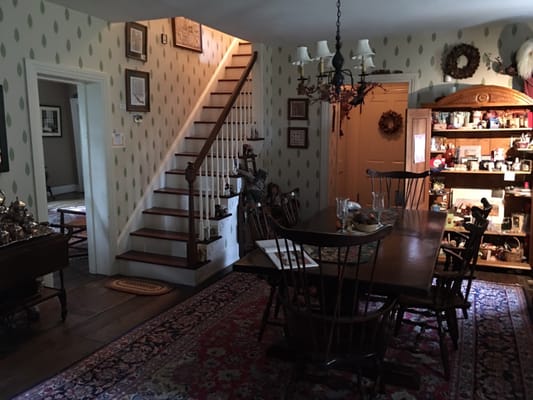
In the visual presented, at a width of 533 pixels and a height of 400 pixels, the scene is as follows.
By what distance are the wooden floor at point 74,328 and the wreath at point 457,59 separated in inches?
84.4

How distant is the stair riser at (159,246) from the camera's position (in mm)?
4676

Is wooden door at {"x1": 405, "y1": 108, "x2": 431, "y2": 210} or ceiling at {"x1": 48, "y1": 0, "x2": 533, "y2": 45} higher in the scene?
ceiling at {"x1": 48, "y1": 0, "x2": 533, "y2": 45}

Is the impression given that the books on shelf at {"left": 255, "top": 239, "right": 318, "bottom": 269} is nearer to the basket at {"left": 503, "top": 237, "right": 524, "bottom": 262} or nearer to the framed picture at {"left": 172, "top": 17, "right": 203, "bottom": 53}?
the basket at {"left": 503, "top": 237, "right": 524, "bottom": 262}

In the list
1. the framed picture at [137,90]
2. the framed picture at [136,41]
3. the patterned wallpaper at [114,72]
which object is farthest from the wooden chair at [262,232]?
the framed picture at [136,41]

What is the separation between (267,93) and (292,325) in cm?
414

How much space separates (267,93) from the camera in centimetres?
590

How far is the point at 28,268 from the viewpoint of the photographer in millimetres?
3201

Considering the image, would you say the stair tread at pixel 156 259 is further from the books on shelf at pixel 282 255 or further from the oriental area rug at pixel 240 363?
the books on shelf at pixel 282 255

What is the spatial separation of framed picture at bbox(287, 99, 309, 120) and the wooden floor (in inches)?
108

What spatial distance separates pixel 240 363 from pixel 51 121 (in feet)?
26.7

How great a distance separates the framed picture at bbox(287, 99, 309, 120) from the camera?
584 centimetres

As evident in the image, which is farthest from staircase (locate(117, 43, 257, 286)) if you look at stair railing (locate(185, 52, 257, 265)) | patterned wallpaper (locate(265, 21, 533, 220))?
patterned wallpaper (locate(265, 21, 533, 220))

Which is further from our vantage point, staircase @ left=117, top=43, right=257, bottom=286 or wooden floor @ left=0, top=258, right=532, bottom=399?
staircase @ left=117, top=43, right=257, bottom=286

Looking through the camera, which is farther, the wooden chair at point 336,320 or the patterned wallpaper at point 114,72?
the patterned wallpaper at point 114,72
